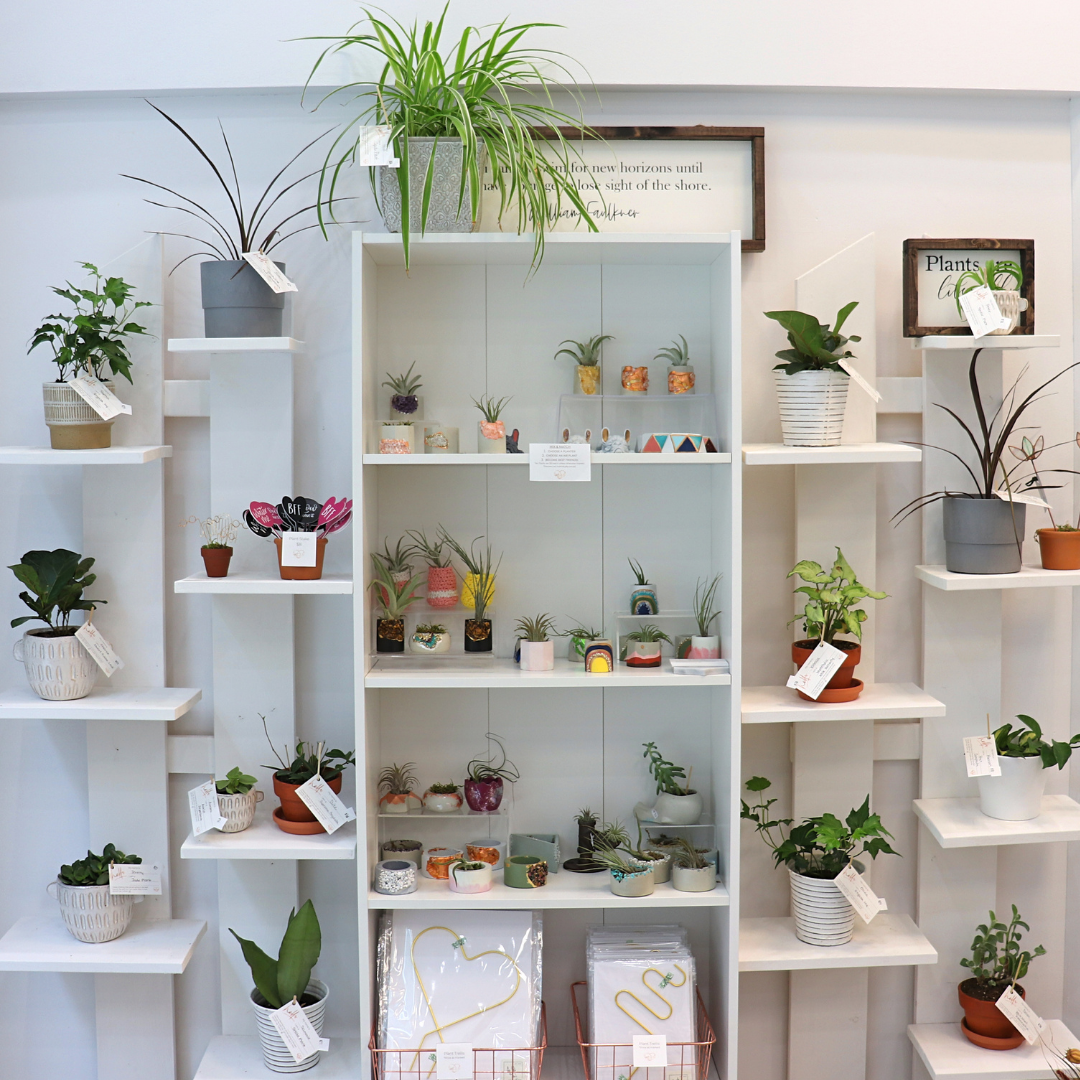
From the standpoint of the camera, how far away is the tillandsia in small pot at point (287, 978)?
2.12 m

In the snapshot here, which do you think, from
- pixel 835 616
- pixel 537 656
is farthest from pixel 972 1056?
pixel 537 656

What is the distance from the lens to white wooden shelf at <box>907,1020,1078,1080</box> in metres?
2.16

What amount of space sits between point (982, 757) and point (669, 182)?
1.40 m

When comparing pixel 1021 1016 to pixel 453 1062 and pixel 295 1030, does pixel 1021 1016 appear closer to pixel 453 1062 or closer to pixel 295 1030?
pixel 453 1062

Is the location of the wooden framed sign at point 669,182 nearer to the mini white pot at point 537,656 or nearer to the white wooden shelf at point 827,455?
the white wooden shelf at point 827,455

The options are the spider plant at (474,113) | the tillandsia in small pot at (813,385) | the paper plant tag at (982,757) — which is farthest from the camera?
the paper plant tag at (982,757)

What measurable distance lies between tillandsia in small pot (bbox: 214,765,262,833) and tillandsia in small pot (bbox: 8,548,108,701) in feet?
1.25

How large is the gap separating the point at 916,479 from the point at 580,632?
85 cm

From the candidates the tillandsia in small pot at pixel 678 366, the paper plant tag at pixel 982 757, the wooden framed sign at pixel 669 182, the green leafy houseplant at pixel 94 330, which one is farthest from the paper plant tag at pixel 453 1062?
the wooden framed sign at pixel 669 182

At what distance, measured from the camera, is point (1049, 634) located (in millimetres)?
2365

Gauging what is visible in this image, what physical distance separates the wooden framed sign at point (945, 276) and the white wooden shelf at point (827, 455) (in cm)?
33

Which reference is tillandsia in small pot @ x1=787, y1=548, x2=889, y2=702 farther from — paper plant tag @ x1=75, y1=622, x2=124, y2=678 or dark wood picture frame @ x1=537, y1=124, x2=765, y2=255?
paper plant tag @ x1=75, y1=622, x2=124, y2=678

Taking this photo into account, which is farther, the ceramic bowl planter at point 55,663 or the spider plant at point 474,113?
the ceramic bowl planter at point 55,663

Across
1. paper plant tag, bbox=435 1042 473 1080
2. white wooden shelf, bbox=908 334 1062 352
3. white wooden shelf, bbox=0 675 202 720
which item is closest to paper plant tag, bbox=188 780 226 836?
white wooden shelf, bbox=0 675 202 720
